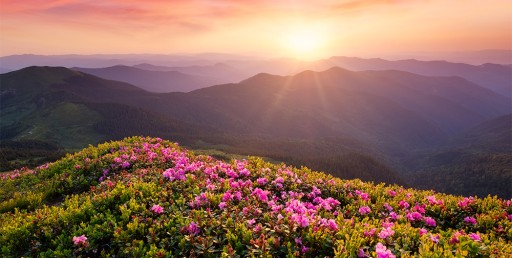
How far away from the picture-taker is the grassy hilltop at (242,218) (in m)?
8.05

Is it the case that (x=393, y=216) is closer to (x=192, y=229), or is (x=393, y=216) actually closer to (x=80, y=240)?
(x=192, y=229)

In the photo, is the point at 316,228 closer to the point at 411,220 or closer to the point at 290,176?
the point at 411,220

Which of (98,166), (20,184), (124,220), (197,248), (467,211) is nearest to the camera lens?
(197,248)

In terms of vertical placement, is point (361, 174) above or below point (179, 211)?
below

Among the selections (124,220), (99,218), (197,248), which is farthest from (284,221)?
(99,218)

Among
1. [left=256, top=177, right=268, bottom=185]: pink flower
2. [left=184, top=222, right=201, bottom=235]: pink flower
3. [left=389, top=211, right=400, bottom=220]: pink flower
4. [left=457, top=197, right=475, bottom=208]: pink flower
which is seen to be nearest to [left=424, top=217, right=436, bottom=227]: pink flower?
[left=389, top=211, right=400, bottom=220]: pink flower

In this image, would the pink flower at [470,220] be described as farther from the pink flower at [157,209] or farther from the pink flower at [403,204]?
the pink flower at [157,209]

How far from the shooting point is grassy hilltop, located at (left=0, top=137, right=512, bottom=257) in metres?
8.05

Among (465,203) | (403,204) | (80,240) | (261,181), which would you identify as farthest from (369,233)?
(80,240)

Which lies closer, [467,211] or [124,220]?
[124,220]

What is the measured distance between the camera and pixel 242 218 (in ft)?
30.6

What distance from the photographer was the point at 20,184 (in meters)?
19.2

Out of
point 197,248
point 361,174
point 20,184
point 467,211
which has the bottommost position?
point 361,174

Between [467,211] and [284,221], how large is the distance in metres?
7.66
